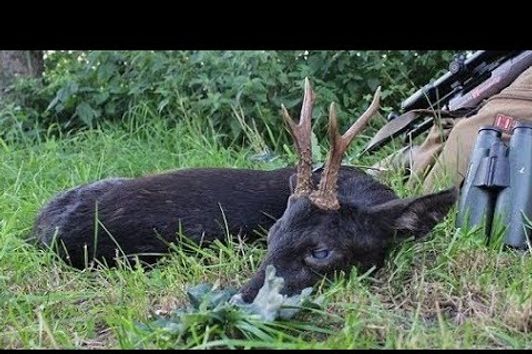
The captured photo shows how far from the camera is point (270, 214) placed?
195 inches

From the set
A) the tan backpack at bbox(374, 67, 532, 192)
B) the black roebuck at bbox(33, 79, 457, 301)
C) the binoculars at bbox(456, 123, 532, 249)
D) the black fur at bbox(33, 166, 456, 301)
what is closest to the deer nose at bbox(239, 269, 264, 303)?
the black roebuck at bbox(33, 79, 457, 301)

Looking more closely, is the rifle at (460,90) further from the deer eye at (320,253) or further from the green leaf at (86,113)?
the green leaf at (86,113)

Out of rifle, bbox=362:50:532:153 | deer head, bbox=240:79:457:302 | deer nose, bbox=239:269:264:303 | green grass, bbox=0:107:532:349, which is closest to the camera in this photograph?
green grass, bbox=0:107:532:349

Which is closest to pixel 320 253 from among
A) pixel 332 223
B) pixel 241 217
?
pixel 332 223

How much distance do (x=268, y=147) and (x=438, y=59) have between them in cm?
149

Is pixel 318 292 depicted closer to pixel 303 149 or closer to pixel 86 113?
pixel 303 149

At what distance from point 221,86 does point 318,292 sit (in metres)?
4.06

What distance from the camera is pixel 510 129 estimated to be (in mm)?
5105

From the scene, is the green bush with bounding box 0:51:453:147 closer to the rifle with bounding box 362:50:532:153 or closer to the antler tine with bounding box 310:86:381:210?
the rifle with bounding box 362:50:532:153

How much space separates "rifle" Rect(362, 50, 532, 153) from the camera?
5590 mm

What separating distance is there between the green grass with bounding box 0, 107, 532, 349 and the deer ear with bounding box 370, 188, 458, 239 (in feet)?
0.46

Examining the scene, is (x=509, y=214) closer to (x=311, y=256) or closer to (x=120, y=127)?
(x=311, y=256)

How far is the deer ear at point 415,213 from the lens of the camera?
420 centimetres

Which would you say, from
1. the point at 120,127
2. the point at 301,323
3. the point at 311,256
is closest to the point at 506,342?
the point at 301,323
